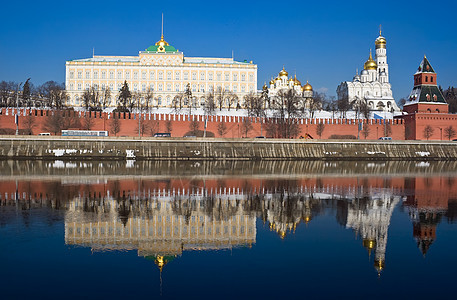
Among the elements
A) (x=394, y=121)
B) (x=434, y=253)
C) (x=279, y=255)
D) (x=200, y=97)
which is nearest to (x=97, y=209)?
(x=279, y=255)

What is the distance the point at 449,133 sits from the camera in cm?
4066

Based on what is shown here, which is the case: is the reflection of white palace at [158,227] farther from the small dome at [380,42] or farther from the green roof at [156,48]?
the small dome at [380,42]

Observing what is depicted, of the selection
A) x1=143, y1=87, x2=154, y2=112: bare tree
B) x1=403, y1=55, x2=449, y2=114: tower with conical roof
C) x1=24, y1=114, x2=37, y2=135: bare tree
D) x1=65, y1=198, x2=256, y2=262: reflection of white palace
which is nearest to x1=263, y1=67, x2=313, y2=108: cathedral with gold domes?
x1=143, y1=87, x2=154, y2=112: bare tree

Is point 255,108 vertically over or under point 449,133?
over

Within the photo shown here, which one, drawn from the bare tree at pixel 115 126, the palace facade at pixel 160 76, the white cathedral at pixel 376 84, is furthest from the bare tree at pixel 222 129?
the white cathedral at pixel 376 84

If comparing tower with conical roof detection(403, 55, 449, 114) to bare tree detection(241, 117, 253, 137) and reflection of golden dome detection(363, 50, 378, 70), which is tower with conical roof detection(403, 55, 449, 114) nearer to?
bare tree detection(241, 117, 253, 137)

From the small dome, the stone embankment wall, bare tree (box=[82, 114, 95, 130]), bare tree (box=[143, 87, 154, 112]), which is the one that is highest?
the small dome

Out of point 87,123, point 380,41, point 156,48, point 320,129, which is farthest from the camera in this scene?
point 380,41

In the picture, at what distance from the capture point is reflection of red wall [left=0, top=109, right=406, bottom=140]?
119ft

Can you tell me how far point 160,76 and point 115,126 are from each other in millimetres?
25440

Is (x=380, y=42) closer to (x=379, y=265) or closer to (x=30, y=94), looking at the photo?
(x=30, y=94)

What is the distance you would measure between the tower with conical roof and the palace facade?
79.1 feet

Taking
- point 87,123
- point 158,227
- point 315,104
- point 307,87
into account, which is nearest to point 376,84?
point 307,87

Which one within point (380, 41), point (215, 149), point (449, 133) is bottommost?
point (215, 149)
